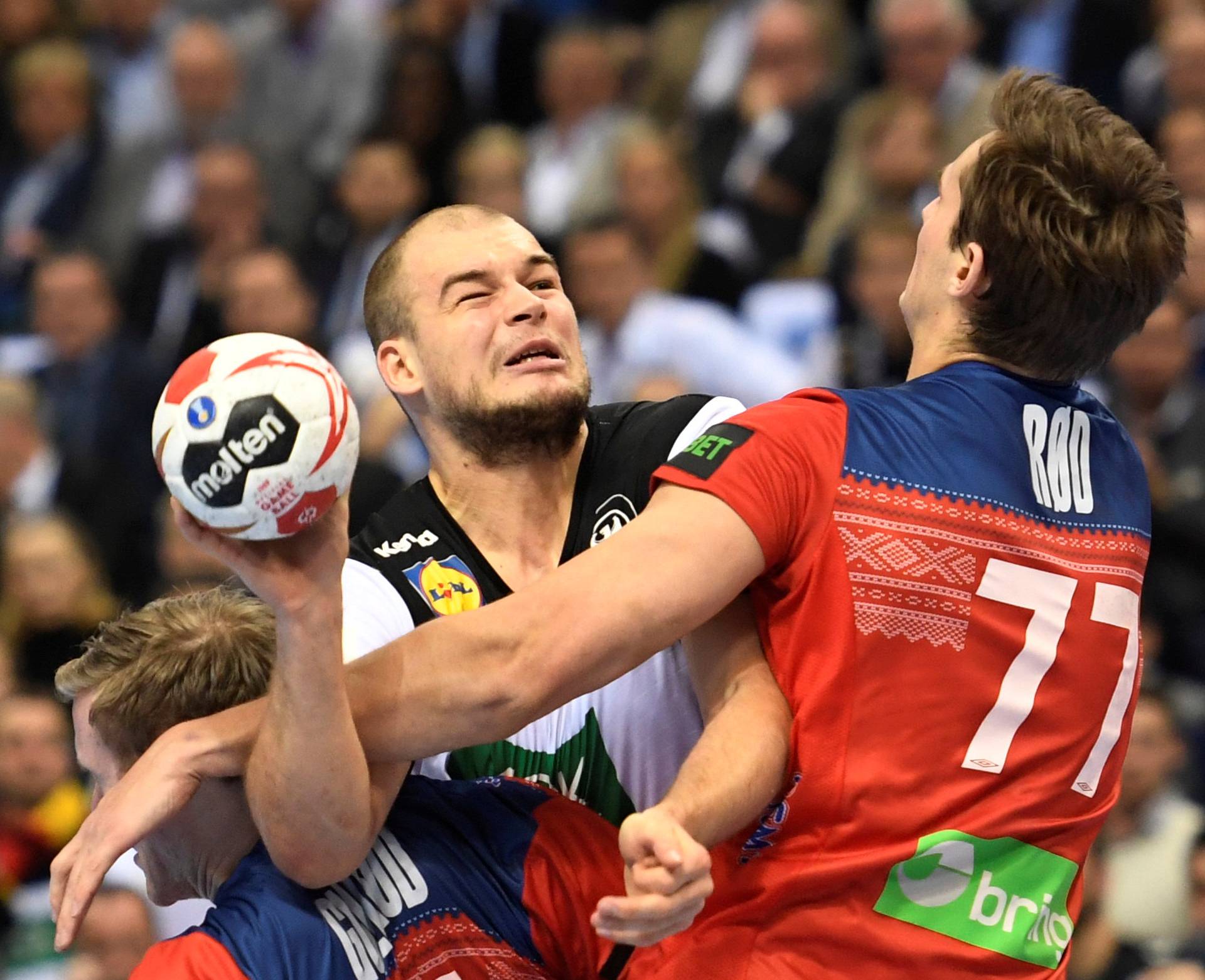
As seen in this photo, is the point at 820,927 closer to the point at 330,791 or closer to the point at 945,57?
the point at 330,791

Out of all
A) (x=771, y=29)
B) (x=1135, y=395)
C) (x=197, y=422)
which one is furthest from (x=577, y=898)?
(x=771, y=29)

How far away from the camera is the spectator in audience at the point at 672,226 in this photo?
29.3ft

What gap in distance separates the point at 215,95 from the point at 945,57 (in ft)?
15.6

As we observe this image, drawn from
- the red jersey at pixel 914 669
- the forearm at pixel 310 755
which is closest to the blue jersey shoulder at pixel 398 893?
the forearm at pixel 310 755

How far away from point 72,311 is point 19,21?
296 centimetres

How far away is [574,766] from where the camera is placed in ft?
12.2

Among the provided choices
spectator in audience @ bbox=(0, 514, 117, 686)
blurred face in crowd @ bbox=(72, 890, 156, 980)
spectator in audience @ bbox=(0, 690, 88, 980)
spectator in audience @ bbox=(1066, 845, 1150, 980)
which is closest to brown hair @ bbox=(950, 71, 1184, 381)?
spectator in audience @ bbox=(1066, 845, 1150, 980)

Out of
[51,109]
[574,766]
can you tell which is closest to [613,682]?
[574,766]

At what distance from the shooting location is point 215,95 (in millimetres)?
10953

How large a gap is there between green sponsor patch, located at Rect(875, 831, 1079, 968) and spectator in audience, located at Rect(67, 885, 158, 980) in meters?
4.15

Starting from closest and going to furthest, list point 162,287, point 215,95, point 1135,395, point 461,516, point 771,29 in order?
point 461,516 → point 1135,395 → point 771,29 → point 162,287 → point 215,95

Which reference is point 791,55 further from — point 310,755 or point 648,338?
point 310,755

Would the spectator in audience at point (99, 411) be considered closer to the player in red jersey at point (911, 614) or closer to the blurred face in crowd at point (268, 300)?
the blurred face in crowd at point (268, 300)

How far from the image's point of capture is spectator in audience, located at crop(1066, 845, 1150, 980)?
5.91 m
